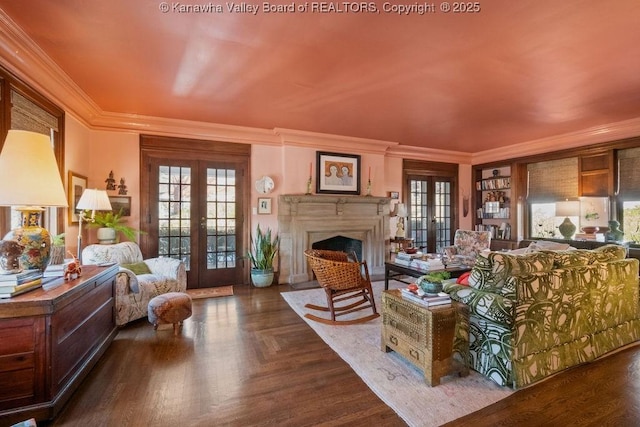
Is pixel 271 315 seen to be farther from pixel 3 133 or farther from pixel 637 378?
pixel 637 378

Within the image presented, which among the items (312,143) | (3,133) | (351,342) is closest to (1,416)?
(3,133)

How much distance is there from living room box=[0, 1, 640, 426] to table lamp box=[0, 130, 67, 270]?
91cm

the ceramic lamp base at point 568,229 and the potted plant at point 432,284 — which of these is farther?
the ceramic lamp base at point 568,229

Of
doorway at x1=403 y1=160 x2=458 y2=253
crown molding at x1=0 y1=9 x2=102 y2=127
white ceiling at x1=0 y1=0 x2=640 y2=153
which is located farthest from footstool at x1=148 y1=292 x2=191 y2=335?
doorway at x1=403 y1=160 x2=458 y2=253

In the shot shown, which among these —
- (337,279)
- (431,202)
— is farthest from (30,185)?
(431,202)

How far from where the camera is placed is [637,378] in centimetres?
214

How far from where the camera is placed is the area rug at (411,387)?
1793mm

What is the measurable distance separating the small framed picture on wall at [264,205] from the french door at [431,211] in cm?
327

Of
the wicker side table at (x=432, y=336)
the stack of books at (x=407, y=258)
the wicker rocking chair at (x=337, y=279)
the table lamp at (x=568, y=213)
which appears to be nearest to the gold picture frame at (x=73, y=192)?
the wicker rocking chair at (x=337, y=279)

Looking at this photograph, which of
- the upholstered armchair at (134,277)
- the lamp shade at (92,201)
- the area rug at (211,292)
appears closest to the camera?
the upholstered armchair at (134,277)

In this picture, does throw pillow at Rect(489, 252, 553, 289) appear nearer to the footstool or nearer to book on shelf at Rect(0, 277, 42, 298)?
the footstool

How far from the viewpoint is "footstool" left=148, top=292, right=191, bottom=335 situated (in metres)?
2.85

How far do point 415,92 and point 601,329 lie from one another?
9.57 ft

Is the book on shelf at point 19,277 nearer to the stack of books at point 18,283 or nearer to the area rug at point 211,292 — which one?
the stack of books at point 18,283
